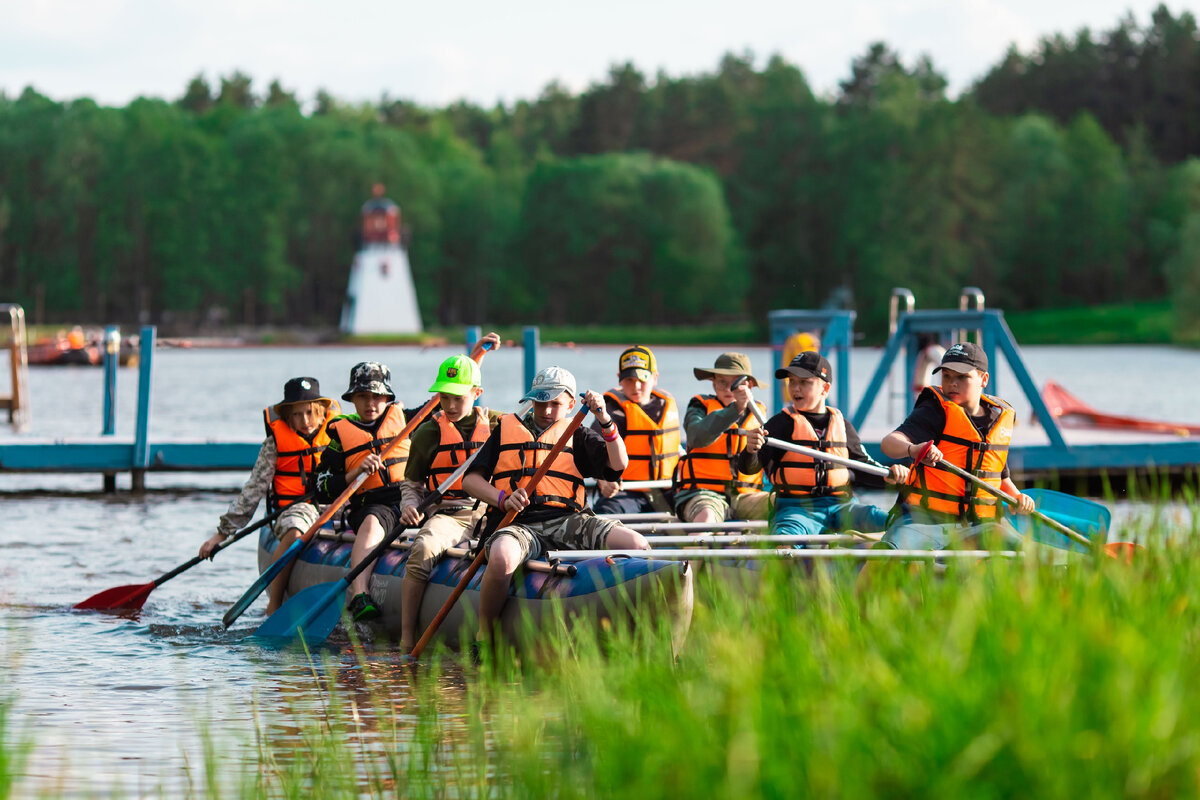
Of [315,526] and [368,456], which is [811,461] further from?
[315,526]

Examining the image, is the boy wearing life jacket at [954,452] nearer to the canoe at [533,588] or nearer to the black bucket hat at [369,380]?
the canoe at [533,588]

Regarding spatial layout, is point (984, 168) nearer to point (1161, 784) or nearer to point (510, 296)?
point (510, 296)

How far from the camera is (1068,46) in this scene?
3863 inches

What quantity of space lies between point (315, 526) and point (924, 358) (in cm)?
856

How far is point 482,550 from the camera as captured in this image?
7.32 m

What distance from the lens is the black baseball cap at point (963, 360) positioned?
22.6 ft

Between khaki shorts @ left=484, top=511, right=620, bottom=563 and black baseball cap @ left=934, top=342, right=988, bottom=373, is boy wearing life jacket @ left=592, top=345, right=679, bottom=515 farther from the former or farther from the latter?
black baseball cap @ left=934, top=342, right=988, bottom=373

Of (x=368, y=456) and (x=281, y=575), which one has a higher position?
(x=368, y=456)

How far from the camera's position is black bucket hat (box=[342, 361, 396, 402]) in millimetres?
8594

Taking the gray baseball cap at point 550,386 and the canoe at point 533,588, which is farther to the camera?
the gray baseball cap at point 550,386

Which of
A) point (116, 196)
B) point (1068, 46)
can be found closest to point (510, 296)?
point (116, 196)

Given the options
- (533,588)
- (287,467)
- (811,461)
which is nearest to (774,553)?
(533,588)

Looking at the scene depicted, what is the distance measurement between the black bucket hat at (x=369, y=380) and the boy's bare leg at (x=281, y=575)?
3.20ft

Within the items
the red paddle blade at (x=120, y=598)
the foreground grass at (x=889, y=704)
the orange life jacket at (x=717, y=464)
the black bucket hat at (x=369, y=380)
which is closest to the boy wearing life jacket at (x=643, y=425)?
the orange life jacket at (x=717, y=464)
